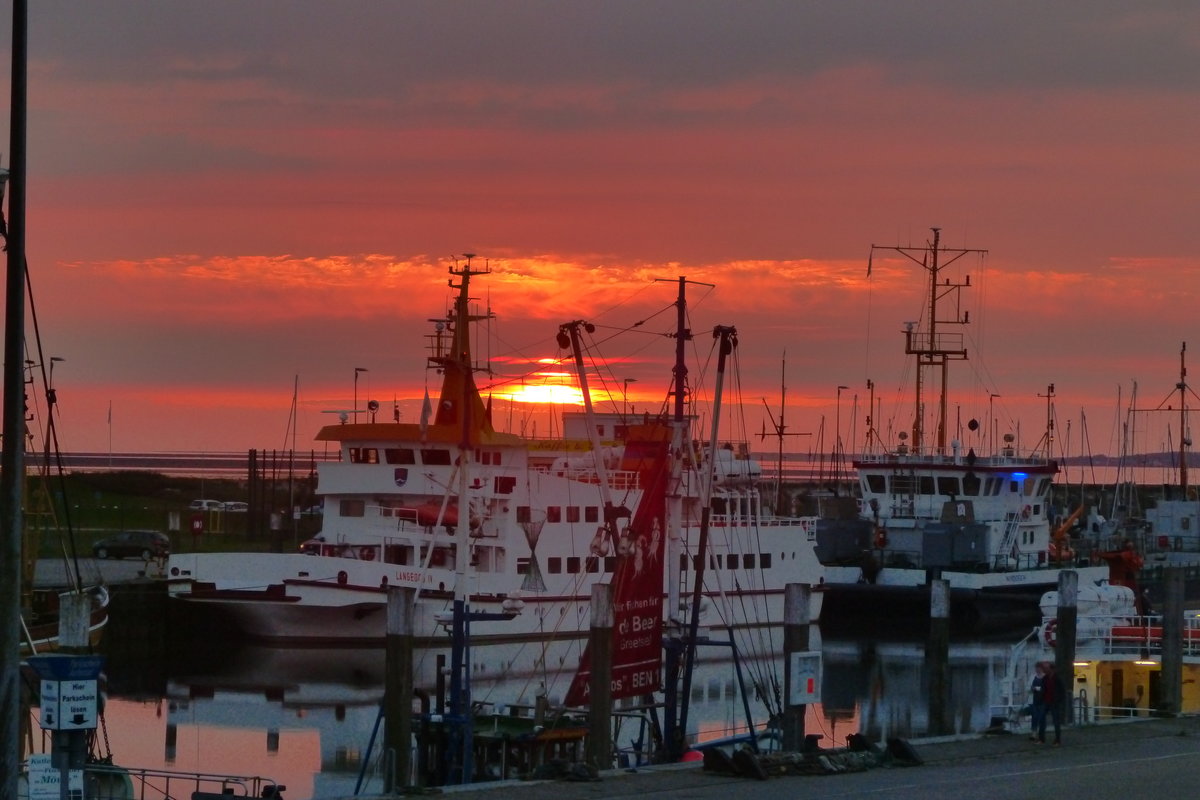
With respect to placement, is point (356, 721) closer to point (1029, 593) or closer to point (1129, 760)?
point (1129, 760)

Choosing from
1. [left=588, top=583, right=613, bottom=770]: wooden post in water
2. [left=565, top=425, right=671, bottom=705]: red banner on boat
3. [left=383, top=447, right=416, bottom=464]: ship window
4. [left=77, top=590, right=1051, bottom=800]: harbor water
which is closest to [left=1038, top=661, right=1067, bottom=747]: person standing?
[left=77, top=590, right=1051, bottom=800]: harbor water

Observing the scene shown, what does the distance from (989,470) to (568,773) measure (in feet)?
144

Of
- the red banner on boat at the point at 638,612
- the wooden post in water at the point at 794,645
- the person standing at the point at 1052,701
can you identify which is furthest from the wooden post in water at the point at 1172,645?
the red banner on boat at the point at 638,612

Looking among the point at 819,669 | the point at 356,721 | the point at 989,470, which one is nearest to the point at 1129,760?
the point at 819,669

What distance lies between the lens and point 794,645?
24172 millimetres

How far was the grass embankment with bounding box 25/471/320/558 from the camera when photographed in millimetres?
63281

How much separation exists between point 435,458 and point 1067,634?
23341 millimetres

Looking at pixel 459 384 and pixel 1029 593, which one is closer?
pixel 459 384

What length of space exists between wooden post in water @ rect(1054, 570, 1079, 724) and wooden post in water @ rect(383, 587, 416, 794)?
38.2 ft

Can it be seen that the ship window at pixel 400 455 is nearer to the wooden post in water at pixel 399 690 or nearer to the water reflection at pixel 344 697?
the water reflection at pixel 344 697

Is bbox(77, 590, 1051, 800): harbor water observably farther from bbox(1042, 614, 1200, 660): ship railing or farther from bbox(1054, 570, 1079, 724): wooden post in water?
bbox(1042, 614, 1200, 660): ship railing

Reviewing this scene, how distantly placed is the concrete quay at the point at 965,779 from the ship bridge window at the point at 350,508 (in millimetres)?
26380

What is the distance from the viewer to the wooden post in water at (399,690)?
20.2 metres

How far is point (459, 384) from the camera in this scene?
1980 inches
